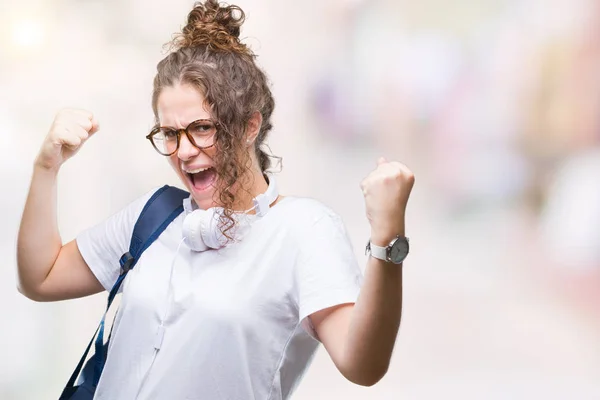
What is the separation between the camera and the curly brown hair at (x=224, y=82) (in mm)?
1494

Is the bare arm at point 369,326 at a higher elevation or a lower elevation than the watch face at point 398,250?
lower

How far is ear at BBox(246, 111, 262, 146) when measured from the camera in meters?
1.56

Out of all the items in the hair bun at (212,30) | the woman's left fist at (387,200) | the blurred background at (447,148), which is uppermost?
the hair bun at (212,30)

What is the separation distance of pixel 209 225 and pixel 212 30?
37 centimetres

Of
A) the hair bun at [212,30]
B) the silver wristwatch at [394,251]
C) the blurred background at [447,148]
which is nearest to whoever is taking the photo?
the silver wristwatch at [394,251]

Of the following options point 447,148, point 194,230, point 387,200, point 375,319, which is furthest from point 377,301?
point 447,148

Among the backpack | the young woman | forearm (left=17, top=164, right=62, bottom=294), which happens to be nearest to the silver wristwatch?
the young woman

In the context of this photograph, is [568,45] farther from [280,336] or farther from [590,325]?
[280,336]

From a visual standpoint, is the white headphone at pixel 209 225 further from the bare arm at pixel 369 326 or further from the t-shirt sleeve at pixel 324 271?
the bare arm at pixel 369 326

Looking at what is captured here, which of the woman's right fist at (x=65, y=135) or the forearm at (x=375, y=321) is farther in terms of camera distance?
the woman's right fist at (x=65, y=135)

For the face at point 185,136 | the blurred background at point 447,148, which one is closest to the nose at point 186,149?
the face at point 185,136

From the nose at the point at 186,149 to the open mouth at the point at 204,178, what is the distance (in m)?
0.05

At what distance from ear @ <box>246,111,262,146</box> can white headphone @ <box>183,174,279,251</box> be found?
0.10 metres

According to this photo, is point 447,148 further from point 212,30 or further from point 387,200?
A: point 387,200
